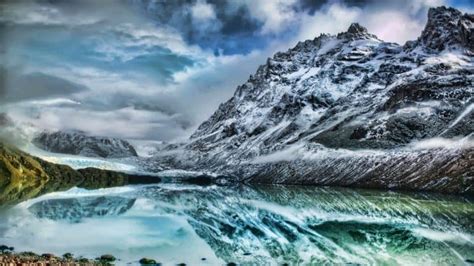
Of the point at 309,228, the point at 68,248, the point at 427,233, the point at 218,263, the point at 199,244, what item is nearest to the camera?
the point at 218,263

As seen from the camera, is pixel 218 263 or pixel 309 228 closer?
pixel 218 263

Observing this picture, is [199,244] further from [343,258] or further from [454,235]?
[454,235]

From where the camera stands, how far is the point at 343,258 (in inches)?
2815

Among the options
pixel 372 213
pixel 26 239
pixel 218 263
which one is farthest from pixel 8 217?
pixel 372 213

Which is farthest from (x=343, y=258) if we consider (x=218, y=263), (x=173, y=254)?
(x=173, y=254)

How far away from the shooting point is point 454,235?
311 ft

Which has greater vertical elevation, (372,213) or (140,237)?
(372,213)

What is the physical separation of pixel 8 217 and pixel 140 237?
4206 cm

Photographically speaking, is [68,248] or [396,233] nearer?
[68,248]

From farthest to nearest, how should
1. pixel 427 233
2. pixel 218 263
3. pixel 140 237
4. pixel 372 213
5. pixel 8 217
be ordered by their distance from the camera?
1. pixel 372 213
2. pixel 8 217
3. pixel 427 233
4. pixel 140 237
5. pixel 218 263

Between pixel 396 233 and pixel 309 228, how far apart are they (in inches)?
631

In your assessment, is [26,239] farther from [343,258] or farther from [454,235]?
[454,235]

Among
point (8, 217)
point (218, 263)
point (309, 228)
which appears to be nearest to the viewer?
point (218, 263)

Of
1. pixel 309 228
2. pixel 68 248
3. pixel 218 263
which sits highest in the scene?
pixel 309 228
